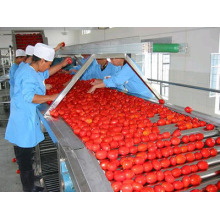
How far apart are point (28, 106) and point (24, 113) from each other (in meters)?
0.11

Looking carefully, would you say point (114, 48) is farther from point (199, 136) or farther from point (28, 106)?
point (28, 106)

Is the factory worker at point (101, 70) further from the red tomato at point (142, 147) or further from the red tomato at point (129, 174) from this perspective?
the red tomato at point (129, 174)

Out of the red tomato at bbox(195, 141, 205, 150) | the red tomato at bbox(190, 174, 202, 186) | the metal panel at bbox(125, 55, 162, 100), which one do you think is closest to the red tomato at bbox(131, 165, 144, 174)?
the red tomato at bbox(190, 174, 202, 186)

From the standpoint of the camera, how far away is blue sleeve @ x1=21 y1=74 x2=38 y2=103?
264 cm

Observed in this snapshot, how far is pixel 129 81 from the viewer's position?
385cm

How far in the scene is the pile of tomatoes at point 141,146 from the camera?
141 centimetres

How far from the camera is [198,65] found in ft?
20.4

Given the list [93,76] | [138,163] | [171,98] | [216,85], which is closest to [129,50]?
[138,163]

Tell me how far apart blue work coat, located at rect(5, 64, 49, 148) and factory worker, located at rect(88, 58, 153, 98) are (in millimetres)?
1069

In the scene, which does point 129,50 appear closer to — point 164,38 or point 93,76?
point 93,76

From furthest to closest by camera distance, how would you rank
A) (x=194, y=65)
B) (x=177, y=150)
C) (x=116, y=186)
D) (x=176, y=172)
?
(x=194, y=65), (x=177, y=150), (x=176, y=172), (x=116, y=186)

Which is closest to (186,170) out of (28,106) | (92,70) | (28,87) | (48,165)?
(28,87)

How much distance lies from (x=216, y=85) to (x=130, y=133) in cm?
457

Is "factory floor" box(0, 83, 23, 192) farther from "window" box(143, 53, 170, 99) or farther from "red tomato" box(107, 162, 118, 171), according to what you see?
"window" box(143, 53, 170, 99)
